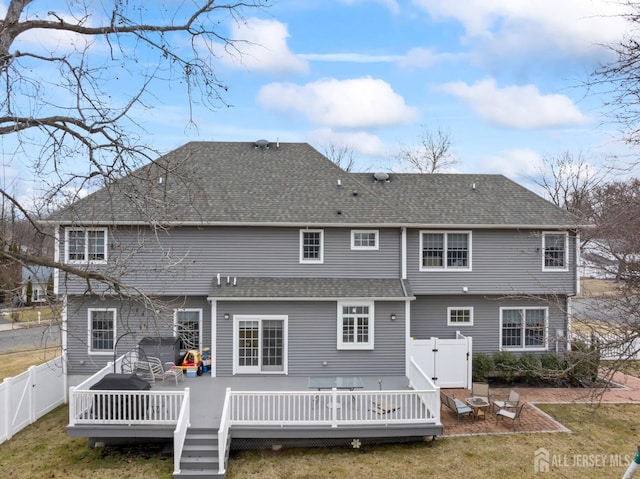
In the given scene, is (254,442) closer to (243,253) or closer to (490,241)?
(243,253)

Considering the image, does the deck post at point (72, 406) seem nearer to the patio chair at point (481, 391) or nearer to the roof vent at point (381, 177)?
the patio chair at point (481, 391)

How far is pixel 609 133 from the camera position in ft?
22.8

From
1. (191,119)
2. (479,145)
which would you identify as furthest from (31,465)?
(479,145)

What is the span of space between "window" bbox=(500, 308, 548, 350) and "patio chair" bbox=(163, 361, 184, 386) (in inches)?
446

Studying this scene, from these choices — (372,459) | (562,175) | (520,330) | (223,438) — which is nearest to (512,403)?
(372,459)

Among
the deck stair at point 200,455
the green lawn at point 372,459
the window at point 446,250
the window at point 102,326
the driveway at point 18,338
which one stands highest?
the window at point 446,250

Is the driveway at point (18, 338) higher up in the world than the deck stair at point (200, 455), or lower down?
lower down

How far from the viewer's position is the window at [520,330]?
16.6 meters

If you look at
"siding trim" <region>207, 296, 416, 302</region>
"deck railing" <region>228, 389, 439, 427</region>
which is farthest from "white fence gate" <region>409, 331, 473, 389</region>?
"deck railing" <region>228, 389, 439, 427</region>

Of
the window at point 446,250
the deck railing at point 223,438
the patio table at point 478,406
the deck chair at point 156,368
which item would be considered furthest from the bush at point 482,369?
the deck chair at point 156,368

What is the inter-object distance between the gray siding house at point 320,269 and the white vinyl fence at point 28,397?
0.83 meters

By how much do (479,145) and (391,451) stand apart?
45.3 feet

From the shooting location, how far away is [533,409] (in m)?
13.2

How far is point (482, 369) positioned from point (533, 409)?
2.36m
